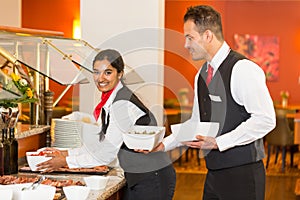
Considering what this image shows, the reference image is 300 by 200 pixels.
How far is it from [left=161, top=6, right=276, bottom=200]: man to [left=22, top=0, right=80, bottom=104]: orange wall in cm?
714

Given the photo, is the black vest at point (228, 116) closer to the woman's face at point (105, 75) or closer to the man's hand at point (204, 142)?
the man's hand at point (204, 142)

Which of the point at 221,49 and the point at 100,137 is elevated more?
the point at 221,49

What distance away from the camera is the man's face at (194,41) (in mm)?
2924

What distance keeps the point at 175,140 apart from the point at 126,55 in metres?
1.08

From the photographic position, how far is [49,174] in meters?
3.09

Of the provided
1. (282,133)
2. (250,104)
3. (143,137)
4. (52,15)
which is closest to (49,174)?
(143,137)

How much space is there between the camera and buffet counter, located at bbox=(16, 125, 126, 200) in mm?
2756

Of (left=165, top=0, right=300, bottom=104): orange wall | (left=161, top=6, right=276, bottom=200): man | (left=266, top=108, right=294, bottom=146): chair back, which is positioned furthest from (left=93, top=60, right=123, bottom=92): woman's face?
(left=165, top=0, right=300, bottom=104): orange wall

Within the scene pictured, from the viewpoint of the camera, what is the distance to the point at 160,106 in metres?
4.05

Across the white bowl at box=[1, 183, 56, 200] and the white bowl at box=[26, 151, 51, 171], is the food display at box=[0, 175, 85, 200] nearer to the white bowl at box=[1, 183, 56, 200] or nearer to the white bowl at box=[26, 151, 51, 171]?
the white bowl at box=[26, 151, 51, 171]

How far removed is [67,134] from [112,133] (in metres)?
0.69

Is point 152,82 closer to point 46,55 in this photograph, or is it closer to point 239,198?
point 46,55

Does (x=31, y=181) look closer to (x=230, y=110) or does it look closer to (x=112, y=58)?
(x=112, y=58)

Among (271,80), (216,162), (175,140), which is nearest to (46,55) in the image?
(175,140)
